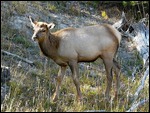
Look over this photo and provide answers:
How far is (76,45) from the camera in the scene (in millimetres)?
9961

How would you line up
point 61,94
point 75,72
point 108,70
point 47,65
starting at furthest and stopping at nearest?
point 47,65
point 61,94
point 108,70
point 75,72

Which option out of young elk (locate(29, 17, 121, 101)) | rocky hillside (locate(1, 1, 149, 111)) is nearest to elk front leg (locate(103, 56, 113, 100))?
young elk (locate(29, 17, 121, 101))

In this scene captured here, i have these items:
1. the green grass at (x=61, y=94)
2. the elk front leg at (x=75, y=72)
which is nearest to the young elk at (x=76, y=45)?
the elk front leg at (x=75, y=72)

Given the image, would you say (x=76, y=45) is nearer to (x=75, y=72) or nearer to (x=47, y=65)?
(x=75, y=72)

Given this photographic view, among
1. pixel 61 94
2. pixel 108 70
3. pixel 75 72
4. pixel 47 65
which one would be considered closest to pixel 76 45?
pixel 75 72

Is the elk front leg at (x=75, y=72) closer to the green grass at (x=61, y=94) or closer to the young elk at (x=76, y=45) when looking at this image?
the young elk at (x=76, y=45)

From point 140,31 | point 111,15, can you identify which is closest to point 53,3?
point 111,15

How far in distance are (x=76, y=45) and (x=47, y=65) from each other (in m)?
2.72

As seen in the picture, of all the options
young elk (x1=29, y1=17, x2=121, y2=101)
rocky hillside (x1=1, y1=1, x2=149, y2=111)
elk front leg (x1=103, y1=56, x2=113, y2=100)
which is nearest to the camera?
rocky hillside (x1=1, y1=1, x2=149, y2=111)

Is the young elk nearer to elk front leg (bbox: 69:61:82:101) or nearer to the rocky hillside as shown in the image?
elk front leg (bbox: 69:61:82:101)

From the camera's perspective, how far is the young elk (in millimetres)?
9789

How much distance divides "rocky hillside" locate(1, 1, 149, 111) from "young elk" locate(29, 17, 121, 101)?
49 cm

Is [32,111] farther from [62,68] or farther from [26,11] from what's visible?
[26,11]

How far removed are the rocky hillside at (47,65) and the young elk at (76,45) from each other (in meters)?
0.49
